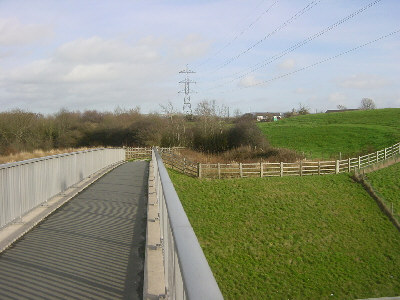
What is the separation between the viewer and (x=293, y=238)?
18984mm

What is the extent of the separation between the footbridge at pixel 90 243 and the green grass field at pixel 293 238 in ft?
22.3

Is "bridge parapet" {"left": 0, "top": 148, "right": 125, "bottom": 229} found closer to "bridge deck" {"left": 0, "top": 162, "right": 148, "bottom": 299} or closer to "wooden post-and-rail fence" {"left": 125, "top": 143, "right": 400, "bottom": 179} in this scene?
"bridge deck" {"left": 0, "top": 162, "right": 148, "bottom": 299}

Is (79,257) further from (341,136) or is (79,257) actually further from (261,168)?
(341,136)

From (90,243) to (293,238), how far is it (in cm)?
1447

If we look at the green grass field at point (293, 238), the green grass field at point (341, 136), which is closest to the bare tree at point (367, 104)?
the green grass field at point (341, 136)

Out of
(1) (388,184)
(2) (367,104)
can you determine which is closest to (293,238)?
(1) (388,184)

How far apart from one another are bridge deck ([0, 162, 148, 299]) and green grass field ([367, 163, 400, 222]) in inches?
738

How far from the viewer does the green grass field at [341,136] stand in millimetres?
48344

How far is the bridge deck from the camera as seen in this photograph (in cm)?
421

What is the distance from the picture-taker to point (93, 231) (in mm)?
6668

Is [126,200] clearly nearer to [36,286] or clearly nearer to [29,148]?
[36,286]

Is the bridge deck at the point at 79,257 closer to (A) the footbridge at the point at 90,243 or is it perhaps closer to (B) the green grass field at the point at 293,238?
(A) the footbridge at the point at 90,243

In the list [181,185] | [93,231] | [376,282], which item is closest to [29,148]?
[181,185]

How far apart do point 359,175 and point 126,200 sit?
2399 centimetres
